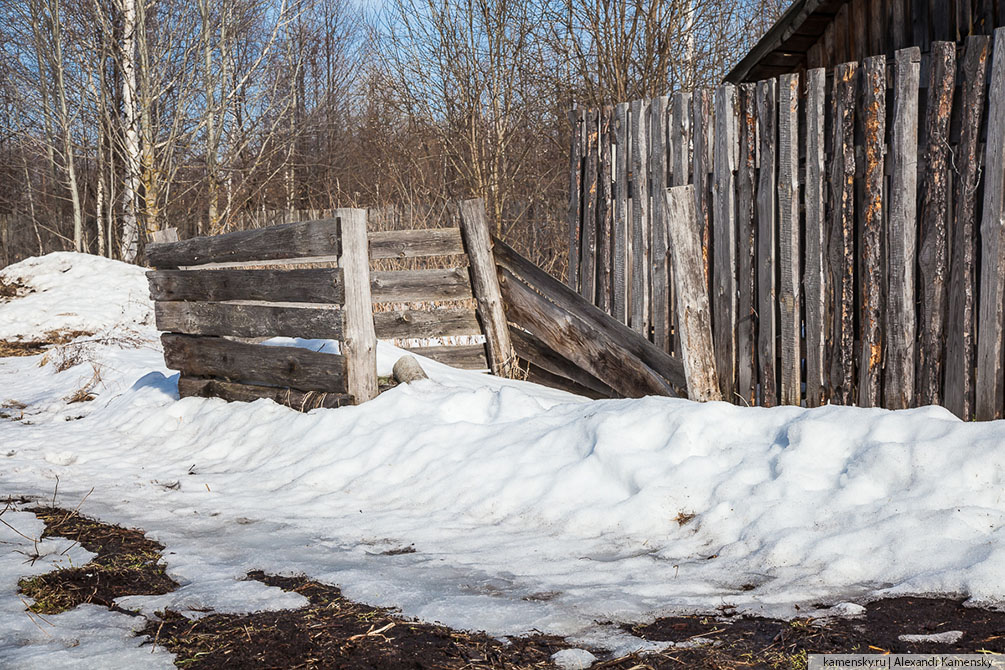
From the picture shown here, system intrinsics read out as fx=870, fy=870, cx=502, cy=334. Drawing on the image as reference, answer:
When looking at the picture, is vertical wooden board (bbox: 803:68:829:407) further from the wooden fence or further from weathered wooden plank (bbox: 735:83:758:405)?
weathered wooden plank (bbox: 735:83:758:405)

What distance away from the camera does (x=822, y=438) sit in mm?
3969

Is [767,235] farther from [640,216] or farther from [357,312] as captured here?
[357,312]

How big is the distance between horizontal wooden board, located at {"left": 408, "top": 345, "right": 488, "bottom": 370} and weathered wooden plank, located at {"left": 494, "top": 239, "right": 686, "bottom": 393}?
2.65ft

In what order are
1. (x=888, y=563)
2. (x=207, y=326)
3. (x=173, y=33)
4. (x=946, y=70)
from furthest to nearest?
1. (x=173, y=33)
2. (x=207, y=326)
3. (x=946, y=70)
4. (x=888, y=563)

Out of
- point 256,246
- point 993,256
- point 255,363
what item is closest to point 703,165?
point 993,256

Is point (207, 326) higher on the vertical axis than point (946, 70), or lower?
lower

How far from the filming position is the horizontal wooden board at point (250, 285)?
568 cm

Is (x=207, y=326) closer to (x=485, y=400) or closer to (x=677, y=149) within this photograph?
(x=485, y=400)

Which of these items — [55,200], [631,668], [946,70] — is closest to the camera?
[631,668]

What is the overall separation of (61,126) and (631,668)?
63.0ft

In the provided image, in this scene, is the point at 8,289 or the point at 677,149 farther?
the point at 8,289

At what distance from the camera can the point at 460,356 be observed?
767 cm

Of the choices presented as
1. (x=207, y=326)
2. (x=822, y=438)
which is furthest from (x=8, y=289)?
(x=822, y=438)

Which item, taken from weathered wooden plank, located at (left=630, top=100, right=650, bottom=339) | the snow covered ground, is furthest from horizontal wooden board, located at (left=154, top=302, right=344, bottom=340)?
weathered wooden plank, located at (left=630, top=100, right=650, bottom=339)
